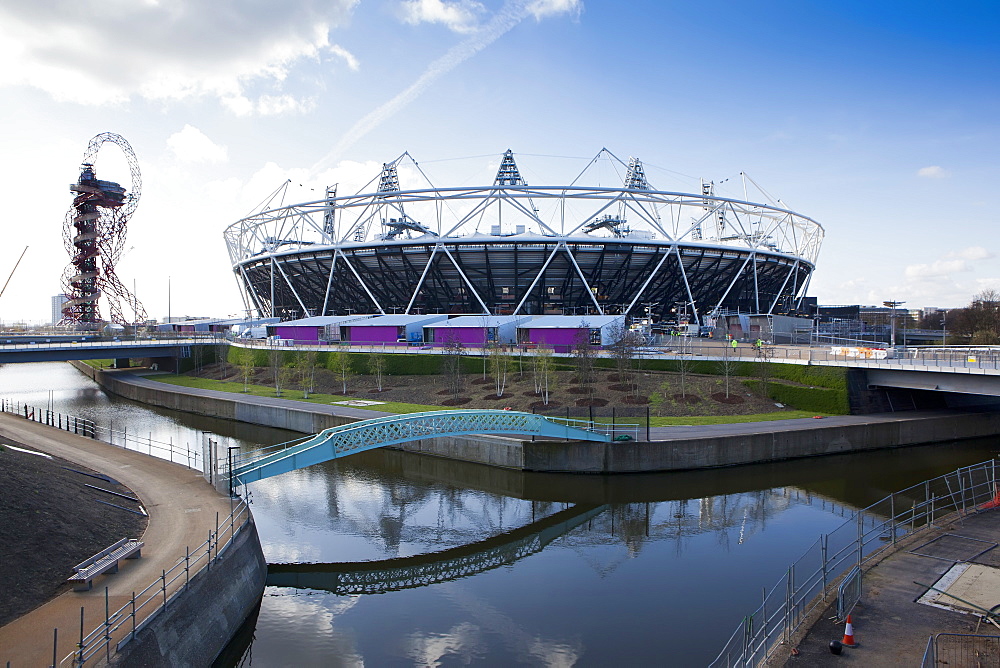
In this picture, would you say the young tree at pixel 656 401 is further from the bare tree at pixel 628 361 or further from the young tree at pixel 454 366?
the young tree at pixel 454 366

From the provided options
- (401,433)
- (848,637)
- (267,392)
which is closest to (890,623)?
(848,637)

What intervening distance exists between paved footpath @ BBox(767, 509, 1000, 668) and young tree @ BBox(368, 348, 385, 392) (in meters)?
28.9

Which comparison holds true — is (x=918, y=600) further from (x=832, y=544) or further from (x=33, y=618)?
(x=33, y=618)

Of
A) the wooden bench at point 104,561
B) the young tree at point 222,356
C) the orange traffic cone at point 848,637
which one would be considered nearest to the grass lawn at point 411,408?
the young tree at point 222,356

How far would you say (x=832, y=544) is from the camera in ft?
53.7

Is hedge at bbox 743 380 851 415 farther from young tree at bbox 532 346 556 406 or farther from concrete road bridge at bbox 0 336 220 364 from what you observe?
concrete road bridge at bbox 0 336 220 364

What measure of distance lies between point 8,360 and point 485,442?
3609 centimetres

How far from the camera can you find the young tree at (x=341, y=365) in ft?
126

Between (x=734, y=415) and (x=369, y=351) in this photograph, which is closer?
(x=734, y=415)

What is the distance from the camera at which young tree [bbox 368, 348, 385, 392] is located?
121 feet

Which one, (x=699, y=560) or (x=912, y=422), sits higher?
(x=912, y=422)

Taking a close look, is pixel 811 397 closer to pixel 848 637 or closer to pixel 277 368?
pixel 848 637

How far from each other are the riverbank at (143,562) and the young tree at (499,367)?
59.9 feet

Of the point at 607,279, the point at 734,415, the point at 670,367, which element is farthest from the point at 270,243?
the point at 734,415
